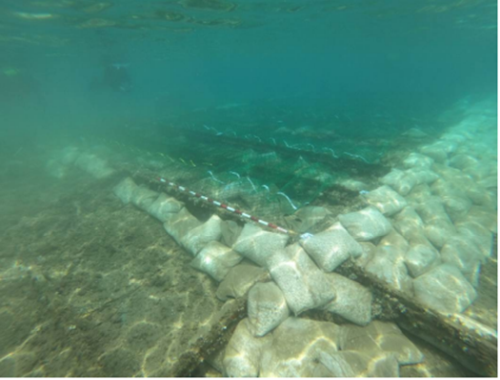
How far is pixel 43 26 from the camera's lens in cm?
1791

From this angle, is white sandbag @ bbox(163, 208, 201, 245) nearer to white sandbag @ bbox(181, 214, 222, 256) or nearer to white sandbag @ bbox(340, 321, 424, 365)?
white sandbag @ bbox(181, 214, 222, 256)

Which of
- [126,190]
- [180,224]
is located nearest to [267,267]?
[180,224]

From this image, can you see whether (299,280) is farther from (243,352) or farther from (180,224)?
(180,224)

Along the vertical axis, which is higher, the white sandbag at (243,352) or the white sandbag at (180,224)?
the white sandbag at (243,352)

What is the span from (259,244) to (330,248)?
4.08 feet

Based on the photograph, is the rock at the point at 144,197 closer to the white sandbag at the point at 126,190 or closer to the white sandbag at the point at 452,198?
the white sandbag at the point at 126,190

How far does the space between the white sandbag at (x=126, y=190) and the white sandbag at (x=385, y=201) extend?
265 inches

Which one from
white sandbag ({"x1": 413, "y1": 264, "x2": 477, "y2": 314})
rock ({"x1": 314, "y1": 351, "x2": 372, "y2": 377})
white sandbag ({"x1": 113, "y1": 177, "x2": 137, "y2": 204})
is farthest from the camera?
white sandbag ({"x1": 113, "y1": 177, "x2": 137, "y2": 204})

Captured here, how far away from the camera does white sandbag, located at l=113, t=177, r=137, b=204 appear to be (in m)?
7.46

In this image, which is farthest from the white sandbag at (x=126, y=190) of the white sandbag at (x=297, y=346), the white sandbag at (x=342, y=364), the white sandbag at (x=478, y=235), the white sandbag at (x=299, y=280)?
the white sandbag at (x=478, y=235)

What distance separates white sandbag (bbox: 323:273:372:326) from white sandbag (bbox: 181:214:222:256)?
252cm

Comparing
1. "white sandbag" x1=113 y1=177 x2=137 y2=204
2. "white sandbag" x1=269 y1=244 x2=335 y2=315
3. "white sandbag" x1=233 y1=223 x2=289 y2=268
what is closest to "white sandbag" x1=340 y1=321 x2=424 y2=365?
"white sandbag" x1=269 y1=244 x2=335 y2=315

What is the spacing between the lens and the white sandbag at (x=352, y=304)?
3582 mm

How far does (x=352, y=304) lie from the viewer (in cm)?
362
